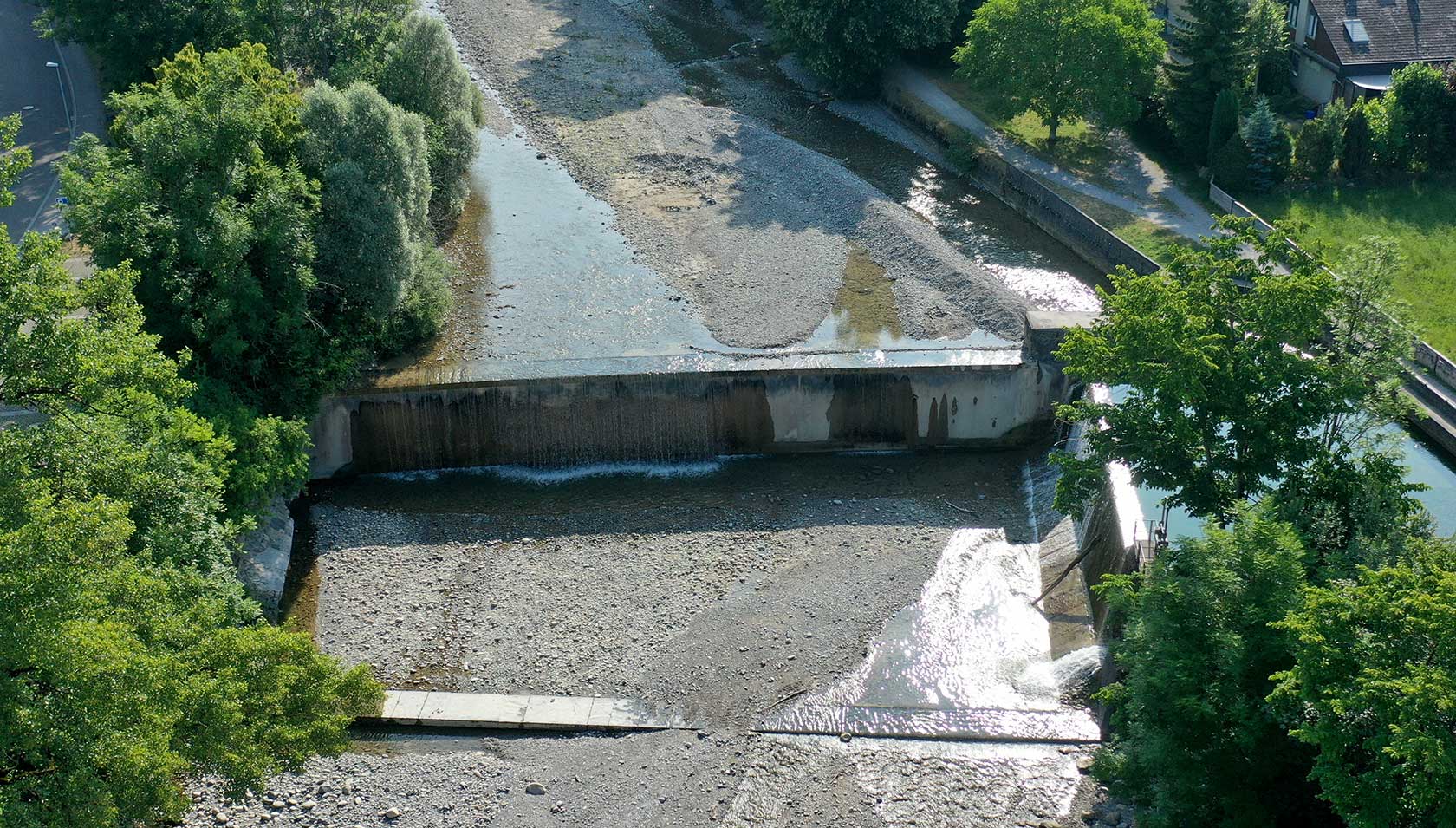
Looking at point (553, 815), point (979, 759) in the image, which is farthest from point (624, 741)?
point (979, 759)

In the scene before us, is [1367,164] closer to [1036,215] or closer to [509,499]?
[1036,215]

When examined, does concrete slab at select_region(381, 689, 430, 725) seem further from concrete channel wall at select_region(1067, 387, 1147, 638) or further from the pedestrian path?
the pedestrian path

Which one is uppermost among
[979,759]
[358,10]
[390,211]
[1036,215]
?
[358,10]

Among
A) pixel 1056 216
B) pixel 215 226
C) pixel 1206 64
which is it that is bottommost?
pixel 1056 216

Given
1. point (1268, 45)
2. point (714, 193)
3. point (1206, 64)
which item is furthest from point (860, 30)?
point (1268, 45)

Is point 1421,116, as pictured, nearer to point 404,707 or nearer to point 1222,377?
point 1222,377

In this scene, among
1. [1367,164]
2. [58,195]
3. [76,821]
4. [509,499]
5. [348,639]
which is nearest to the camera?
[76,821]

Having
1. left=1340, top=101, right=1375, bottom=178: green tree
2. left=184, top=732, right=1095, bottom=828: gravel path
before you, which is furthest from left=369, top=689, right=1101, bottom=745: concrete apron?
left=1340, top=101, right=1375, bottom=178: green tree
